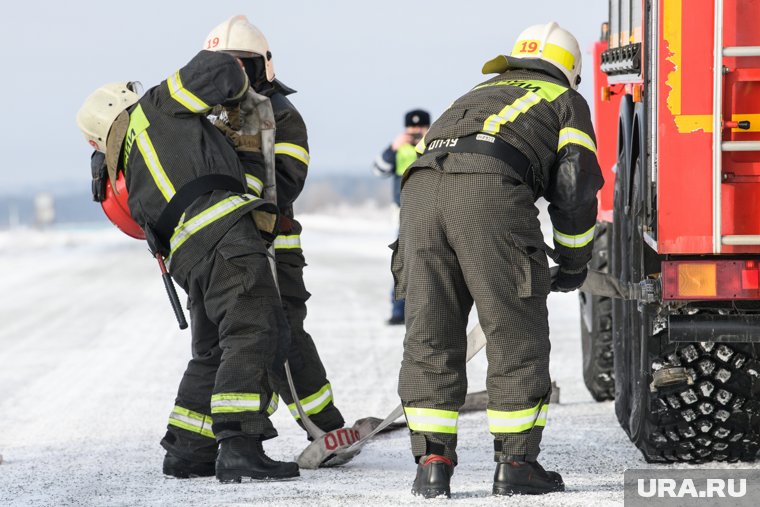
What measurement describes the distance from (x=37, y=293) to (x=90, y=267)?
204 inches

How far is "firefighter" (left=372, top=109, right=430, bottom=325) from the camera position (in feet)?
39.0

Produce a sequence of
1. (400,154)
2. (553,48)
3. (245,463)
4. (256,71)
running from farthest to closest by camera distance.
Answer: (400,154)
(256,71)
(245,463)
(553,48)

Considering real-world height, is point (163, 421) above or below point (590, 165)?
below

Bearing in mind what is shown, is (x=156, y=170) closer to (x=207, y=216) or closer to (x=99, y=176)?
(x=207, y=216)

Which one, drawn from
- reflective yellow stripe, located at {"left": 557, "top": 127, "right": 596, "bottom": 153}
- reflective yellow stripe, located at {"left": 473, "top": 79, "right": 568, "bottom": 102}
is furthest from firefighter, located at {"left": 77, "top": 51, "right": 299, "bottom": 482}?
reflective yellow stripe, located at {"left": 557, "top": 127, "right": 596, "bottom": 153}

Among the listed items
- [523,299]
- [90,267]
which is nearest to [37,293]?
[90,267]

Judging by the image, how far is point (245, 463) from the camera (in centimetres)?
519

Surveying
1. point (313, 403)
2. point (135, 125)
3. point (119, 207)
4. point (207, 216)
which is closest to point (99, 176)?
point (119, 207)

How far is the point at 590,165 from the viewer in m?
4.69

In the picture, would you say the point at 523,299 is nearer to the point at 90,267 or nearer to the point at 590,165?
the point at 590,165

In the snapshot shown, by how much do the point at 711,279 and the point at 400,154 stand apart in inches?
287

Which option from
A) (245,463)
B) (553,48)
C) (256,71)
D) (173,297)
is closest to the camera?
(553,48)

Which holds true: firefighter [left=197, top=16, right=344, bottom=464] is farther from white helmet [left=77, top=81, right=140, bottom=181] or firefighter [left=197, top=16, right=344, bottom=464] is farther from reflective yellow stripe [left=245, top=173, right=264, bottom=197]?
white helmet [left=77, top=81, right=140, bottom=181]

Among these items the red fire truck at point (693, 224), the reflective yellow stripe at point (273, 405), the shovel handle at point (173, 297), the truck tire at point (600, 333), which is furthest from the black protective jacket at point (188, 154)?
the truck tire at point (600, 333)
